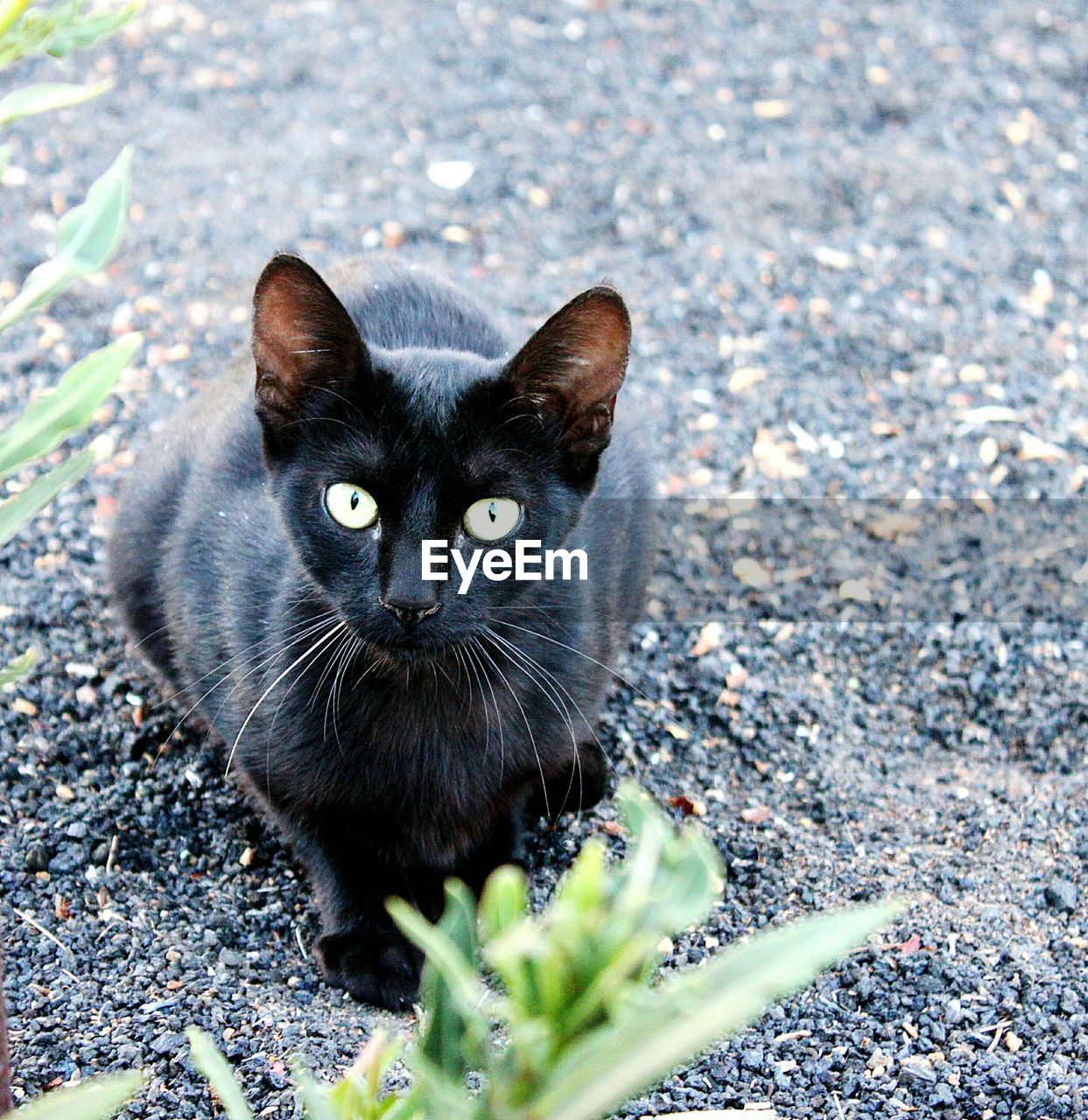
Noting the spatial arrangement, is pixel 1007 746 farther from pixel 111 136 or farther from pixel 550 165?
pixel 111 136

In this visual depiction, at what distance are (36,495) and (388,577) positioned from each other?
18.1 inches

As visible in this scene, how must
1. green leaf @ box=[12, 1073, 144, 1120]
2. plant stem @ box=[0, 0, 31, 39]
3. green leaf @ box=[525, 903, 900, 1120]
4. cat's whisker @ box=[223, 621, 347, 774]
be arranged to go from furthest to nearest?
cat's whisker @ box=[223, 621, 347, 774]
plant stem @ box=[0, 0, 31, 39]
green leaf @ box=[12, 1073, 144, 1120]
green leaf @ box=[525, 903, 900, 1120]

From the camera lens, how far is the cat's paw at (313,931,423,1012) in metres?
1.83

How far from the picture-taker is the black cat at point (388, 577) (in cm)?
159

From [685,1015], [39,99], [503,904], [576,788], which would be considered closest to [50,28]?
[39,99]

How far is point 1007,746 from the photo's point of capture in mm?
2234

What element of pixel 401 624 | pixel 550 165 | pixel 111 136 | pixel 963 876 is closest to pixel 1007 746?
pixel 963 876

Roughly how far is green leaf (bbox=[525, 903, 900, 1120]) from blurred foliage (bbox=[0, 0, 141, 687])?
59 centimetres

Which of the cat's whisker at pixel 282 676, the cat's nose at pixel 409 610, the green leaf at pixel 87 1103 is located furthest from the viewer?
the cat's whisker at pixel 282 676

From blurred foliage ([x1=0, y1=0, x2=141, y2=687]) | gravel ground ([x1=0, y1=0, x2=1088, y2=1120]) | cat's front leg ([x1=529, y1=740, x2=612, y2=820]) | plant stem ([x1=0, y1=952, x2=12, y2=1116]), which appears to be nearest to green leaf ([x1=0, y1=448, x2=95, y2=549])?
blurred foliage ([x1=0, y1=0, x2=141, y2=687])

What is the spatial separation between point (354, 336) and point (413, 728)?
52 cm

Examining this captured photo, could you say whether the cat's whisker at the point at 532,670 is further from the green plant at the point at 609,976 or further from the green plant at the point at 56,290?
the green plant at the point at 609,976

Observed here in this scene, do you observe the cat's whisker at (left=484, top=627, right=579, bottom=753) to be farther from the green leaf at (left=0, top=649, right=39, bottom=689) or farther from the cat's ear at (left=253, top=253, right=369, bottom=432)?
the green leaf at (left=0, top=649, right=39, bottom=689)

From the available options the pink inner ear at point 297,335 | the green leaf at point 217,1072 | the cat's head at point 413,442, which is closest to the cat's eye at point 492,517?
the cat's head at point 413,442
